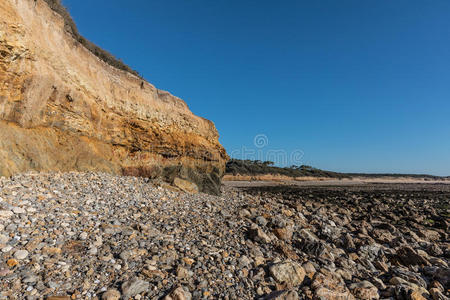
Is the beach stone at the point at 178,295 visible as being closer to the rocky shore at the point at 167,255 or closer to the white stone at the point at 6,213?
the rocky shore at the point at 167,255

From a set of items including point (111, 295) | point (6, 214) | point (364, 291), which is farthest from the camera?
point (6, 214)

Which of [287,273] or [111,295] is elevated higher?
[111,295]

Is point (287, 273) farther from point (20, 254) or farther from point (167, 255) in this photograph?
point (20, 254)

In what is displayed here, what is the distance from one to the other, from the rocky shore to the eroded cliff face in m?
1.66

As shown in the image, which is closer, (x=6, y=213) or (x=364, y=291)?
(x=364, y=291)

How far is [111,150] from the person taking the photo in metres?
11.3

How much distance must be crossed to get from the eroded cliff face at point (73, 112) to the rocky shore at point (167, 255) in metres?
1.66

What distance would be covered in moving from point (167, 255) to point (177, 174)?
385 inches

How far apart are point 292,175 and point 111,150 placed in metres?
60.6

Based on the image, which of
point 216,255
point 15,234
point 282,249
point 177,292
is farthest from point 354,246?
point 15,234

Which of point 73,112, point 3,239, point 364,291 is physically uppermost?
point 73,112

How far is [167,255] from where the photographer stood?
4242 millimetres

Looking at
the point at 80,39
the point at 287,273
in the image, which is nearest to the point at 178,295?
the point at 287,273

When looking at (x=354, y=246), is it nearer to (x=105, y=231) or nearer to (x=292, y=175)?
(x=105, y=231)
